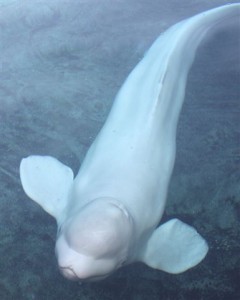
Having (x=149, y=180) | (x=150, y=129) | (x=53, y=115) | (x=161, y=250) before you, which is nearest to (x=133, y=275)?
(x=161, y=250)

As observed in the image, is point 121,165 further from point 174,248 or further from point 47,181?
point 174,248

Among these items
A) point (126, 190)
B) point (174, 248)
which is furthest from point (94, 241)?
point (174, 248)

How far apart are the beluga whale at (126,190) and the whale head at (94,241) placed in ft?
0.04

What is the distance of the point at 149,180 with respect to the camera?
6.18m

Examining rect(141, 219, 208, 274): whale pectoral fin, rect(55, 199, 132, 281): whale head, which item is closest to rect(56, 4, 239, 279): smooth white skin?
rect(55, 199, 132, 281): whale head

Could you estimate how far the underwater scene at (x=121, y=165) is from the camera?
5.53 meters

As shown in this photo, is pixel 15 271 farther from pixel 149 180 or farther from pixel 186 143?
pixel 186 143

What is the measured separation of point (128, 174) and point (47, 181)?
1.42 metres

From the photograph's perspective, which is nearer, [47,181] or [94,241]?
[94,241]

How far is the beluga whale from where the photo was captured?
505cm

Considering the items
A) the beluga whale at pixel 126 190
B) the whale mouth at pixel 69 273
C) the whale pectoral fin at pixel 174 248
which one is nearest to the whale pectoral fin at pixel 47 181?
the beluga whale at pixel 126 190

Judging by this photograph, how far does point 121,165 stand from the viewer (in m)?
6.19

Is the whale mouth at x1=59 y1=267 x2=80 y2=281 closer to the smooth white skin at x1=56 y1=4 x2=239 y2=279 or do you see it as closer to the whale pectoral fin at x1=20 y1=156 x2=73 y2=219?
the smooth white skin at x1=56 y1=4 x2=239 y2=279

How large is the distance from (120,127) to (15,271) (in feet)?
9.12
